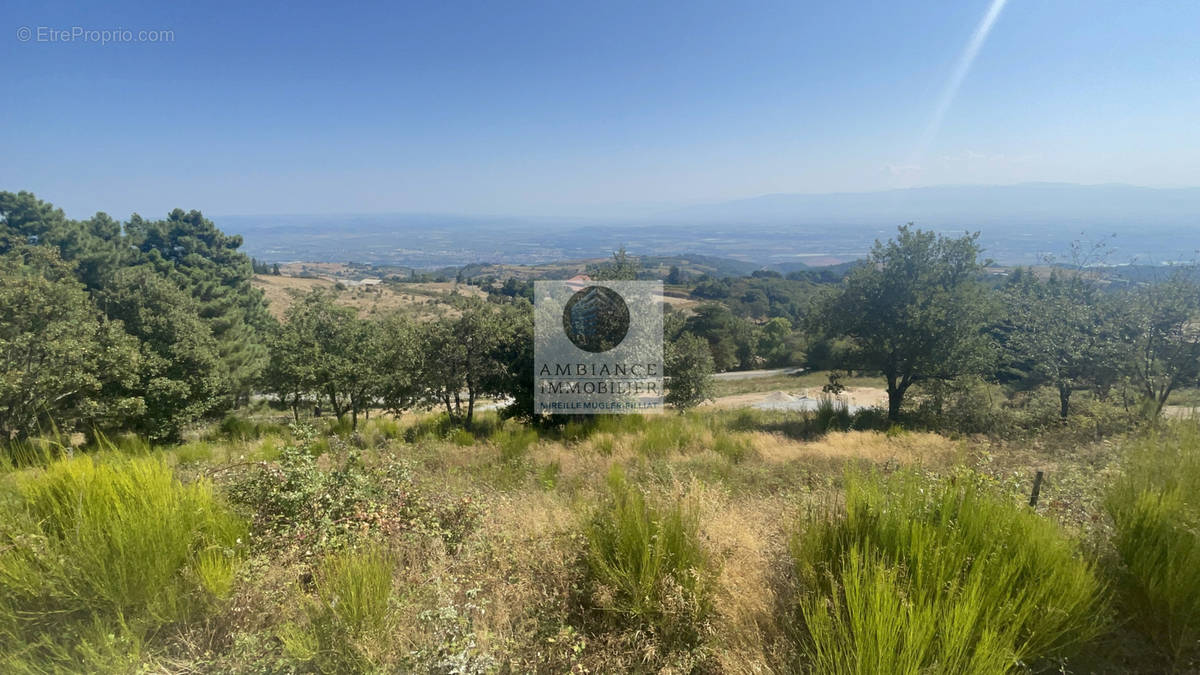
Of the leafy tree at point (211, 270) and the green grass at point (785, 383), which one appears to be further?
the green grass at point (785, 383)

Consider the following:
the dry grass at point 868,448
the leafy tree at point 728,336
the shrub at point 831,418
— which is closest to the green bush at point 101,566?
the dry grass at point 868,448

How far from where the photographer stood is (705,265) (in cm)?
10131

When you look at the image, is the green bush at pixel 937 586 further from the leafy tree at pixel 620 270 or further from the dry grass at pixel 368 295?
the dry grass at pixel 368 295

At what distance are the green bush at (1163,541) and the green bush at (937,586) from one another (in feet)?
0.75

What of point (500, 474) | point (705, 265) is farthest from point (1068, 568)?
point (705, 265)

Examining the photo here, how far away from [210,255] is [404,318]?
39383mm

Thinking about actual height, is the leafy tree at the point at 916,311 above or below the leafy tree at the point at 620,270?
below

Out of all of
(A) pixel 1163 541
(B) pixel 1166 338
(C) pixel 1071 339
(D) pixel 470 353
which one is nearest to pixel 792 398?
(C) pixel 1071 339

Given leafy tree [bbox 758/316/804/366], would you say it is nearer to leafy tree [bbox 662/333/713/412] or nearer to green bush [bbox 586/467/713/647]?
leafy tree [bbox 662/333/713/412]

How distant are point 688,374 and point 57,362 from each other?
15.5 m

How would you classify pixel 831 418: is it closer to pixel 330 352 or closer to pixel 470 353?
pixel 470 353

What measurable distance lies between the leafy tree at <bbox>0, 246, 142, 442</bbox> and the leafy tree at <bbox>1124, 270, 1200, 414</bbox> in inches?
1085

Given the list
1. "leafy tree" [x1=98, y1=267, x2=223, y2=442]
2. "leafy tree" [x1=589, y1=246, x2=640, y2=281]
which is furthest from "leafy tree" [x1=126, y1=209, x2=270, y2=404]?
"leafy tree" [x1=589, y1=246, x2=640, y2=281]

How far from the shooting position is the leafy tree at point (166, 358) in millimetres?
13180
